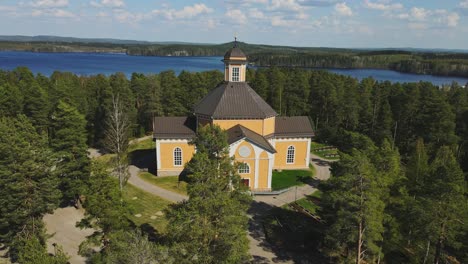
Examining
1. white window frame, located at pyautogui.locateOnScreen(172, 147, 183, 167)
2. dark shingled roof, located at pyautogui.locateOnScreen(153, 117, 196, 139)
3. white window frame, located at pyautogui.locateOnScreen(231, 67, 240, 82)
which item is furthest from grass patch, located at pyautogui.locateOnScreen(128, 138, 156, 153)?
white window frame, located at pyautogui.locateOnScreen(231, 67, 240, 82)

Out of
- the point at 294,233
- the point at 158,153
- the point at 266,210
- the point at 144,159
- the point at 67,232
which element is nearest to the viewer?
the point at 67,232

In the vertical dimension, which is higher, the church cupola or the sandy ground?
the church cupola

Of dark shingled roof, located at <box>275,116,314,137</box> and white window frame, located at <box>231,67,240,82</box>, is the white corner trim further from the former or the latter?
dark shingled roof, located at <box>275,116,314,137</box>

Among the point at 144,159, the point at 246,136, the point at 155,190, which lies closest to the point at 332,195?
the point at 246,136

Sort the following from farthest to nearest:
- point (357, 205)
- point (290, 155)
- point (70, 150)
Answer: point (290, 155), point (70, 150), point (357, 205)

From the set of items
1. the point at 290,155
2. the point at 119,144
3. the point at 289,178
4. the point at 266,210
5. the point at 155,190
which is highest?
the point at 119,144

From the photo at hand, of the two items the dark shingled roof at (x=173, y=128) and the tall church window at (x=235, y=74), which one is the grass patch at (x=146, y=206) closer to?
the dark shingled roof at (x=173, y=128)

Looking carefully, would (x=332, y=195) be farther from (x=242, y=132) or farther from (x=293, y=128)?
(x=293, y=128)
